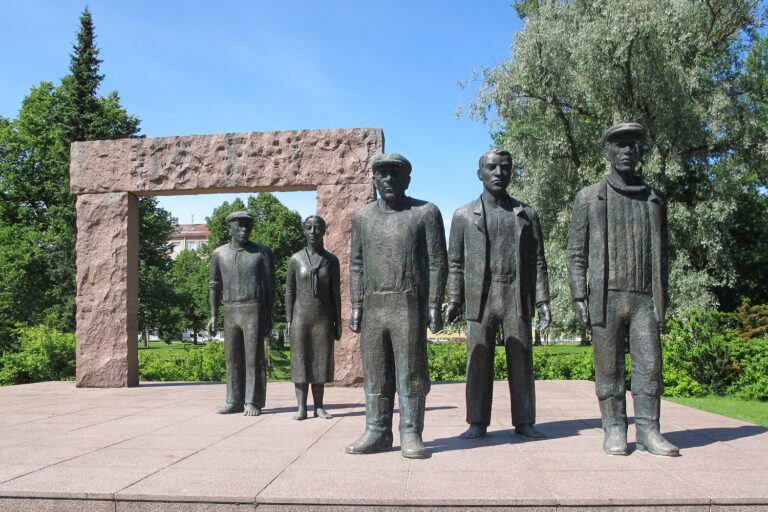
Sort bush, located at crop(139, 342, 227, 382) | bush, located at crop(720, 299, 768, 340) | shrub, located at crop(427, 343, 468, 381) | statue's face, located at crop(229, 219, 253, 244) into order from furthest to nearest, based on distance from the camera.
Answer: shrub, located at crop(427, 343, 468, 381) < bush, located at crop(139, 342, 227, 382) < bush, located at crop(720, 299, 768, 340) < statue's face, located at crop(229, 219, 253, 244)

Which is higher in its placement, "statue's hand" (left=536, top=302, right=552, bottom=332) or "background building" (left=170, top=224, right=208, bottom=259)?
"background building" (left=170, top=224, right=208, bottom=259)

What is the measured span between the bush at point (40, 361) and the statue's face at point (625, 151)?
11520 mm

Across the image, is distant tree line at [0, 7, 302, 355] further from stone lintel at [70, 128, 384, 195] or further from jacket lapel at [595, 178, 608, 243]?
jacket lapel at [595, 178, 608, 243]

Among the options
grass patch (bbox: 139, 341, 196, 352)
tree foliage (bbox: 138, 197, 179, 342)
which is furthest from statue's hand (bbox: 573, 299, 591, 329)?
tree foliage (bbox: 138, 197, 179, 342)

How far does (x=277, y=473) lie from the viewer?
433 cm

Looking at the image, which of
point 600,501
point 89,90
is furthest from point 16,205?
point 600,501

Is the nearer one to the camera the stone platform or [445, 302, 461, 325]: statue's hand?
the stone platform

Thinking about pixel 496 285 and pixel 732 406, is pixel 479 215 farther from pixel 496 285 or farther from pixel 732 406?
pixel 732 406

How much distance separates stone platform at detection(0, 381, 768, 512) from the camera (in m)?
3.71

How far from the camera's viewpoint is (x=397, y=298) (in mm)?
4949

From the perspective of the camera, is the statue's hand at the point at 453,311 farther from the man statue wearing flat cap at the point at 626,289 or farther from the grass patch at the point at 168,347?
the grass patch at the point at 168,347

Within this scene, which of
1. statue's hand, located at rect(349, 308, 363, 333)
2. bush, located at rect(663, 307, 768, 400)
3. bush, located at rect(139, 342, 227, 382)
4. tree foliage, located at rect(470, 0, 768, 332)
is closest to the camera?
statue's hand, located at rect(349, 308, 363, 333)

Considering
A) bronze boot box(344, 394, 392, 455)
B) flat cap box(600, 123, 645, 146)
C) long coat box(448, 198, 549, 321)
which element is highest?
flat cap box(600, 123, 645, 146)

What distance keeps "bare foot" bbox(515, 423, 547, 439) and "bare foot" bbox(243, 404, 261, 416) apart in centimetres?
302
